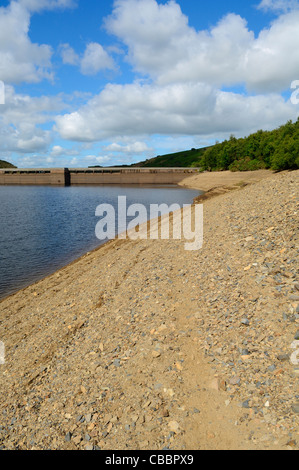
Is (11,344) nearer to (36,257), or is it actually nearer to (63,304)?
(63,304)

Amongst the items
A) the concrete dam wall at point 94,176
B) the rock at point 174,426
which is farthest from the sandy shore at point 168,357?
the concrete dam wall at point 94,176

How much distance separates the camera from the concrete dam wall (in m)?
147

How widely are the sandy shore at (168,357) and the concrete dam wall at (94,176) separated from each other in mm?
132419

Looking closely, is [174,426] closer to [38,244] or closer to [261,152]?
[38,244]

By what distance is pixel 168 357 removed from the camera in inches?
326

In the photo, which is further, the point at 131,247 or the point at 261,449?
the point at 131,247

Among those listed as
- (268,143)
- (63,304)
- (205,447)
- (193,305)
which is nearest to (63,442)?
(205,447)

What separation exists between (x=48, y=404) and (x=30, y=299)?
9.54 m

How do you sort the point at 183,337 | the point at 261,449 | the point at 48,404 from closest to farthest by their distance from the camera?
the point at 261,449 < the point at 48,404 < the point at 183,337

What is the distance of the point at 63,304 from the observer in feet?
45.6

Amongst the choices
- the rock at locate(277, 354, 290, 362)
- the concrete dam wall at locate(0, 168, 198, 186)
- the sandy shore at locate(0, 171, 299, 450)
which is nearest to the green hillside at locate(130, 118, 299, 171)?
the concrete dam wall at locate(0, 168, 198, 186)

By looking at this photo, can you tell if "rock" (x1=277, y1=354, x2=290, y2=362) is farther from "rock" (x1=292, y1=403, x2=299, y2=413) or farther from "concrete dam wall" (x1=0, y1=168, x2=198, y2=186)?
"concrete dam wall" (x1=0, y1=168, x2=198, y2=186)

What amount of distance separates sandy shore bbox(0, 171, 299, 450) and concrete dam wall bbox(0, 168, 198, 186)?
Answer: 132 meters

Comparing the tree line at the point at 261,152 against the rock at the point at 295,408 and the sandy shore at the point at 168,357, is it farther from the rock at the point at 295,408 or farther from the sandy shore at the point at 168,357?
the rock at the point at 295,408
